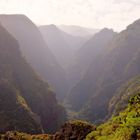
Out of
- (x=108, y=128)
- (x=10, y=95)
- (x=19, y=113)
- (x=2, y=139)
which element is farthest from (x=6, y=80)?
(x=108, y=128)

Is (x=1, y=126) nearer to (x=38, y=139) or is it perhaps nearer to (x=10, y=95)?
(x=10, y=95)

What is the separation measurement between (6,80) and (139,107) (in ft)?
500

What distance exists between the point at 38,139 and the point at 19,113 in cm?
10187

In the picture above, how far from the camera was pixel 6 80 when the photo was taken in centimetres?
18788

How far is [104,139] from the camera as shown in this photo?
43781 mm

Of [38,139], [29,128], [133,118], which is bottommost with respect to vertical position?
[29,128]

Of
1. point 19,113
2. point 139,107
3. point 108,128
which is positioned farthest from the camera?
point 19,113

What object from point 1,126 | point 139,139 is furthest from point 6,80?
point 139,139

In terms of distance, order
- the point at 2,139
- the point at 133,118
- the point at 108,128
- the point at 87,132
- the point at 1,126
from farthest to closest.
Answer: the point at 1,126, the point at 2,139, the point at 87,132, the point at 108,128, the point at 133,118

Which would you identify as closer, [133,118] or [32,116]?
[133,118]

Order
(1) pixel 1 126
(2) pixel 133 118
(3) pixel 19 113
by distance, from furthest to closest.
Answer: (3) pixel 19 113 → (1) pixel 1 126 → (2) pixel 133 118

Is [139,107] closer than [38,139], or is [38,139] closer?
[139,107]

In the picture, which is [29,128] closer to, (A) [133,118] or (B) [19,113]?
(B) [19,113]

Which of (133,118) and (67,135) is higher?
(133,118)
